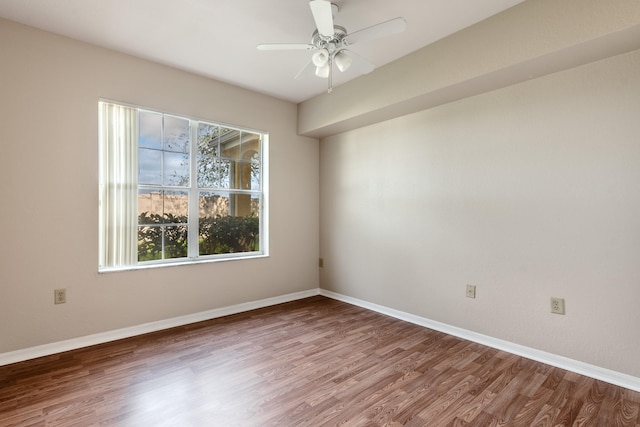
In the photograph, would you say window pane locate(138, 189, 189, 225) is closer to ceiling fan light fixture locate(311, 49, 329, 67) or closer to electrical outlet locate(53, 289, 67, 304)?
electrical outlet locate(53, 289, 67, 304)

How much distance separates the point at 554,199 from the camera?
2.43 m

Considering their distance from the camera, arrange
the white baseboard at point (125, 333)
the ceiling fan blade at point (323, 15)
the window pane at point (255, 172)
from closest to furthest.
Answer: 1. the ceiling fan blade at point (323, 15)
2. the white baseboard at point (125, 333)
3. the window pane at point (255, 172)

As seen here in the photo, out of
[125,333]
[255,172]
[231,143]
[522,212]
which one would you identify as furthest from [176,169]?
[522,212]

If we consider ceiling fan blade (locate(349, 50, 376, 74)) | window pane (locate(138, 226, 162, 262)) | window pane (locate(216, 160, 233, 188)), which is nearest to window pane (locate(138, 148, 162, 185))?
window pane (locate(138, 226, 162, 262))

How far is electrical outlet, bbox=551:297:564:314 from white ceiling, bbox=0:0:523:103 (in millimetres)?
2224

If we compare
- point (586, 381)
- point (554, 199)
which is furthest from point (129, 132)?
point (586, 381)

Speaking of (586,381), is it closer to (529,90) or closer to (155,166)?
(529,90)

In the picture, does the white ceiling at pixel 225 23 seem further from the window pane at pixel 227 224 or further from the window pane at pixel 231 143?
the window pane at pixel 227 224

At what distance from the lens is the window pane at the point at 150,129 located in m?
3.14

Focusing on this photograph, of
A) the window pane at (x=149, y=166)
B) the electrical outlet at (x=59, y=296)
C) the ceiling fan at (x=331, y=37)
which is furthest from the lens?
the window pane at (x=149, y=166)

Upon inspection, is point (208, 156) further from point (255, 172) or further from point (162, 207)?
point (162, 207)

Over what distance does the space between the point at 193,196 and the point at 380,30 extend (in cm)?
252

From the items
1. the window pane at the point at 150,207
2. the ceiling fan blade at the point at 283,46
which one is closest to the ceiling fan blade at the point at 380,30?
the ceiling fan blade at the point at 283,46

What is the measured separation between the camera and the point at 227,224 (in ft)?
12.5
